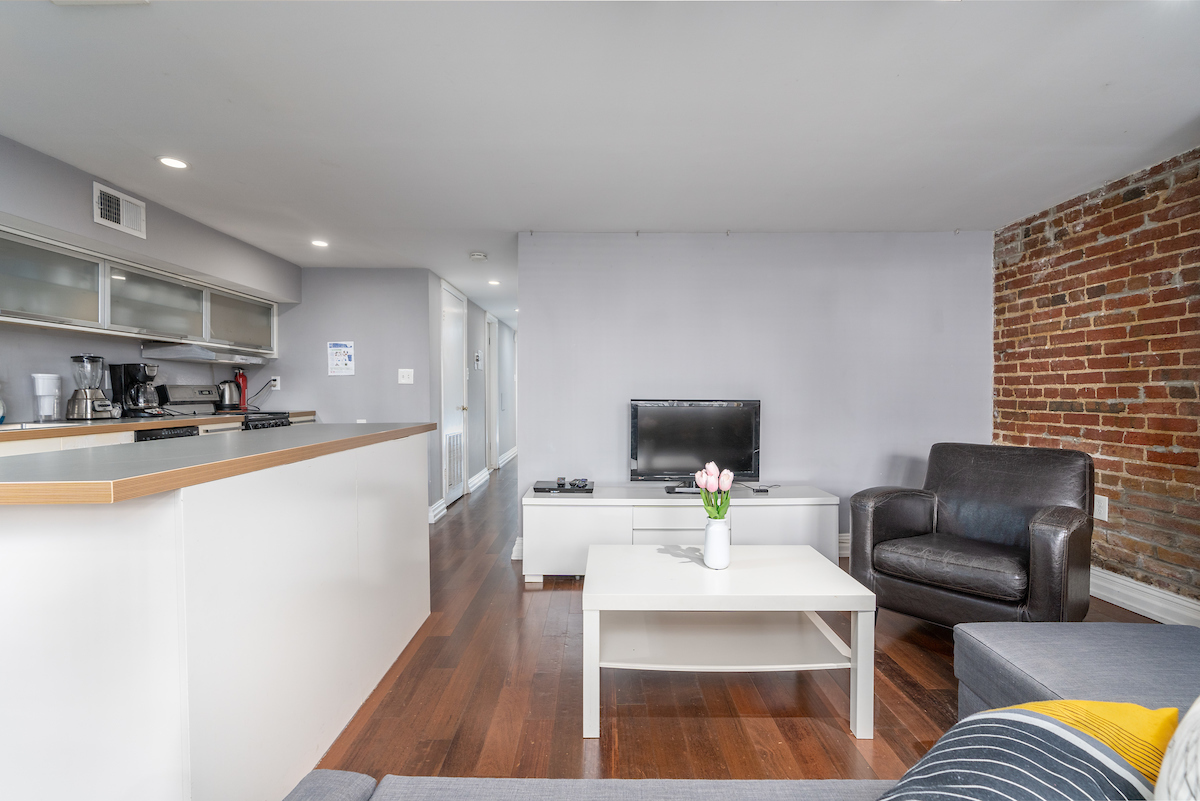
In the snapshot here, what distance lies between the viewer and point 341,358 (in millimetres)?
4762

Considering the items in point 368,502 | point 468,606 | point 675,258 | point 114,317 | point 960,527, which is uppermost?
point 675,258

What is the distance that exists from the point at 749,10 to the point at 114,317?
11.9 feet

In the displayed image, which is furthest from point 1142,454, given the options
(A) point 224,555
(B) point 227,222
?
(B) point 227,222

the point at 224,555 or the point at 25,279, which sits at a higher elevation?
the point at 25,279

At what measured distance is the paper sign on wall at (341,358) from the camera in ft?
15.6

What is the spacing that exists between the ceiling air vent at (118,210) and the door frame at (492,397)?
4381mm

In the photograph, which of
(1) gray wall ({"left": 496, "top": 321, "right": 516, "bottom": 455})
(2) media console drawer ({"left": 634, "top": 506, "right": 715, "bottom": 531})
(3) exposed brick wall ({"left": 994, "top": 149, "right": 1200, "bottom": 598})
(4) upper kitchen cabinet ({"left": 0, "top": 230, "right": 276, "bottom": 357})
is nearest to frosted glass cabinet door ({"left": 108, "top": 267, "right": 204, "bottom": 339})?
(4) upper kitchen cabinet ({"left": 0, "top": 230, "right": 276, "bottom": 357})

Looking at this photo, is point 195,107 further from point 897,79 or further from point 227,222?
point 897,79

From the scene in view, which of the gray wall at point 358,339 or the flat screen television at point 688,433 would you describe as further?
the gray wall at point 358,339

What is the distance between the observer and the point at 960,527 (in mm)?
2779

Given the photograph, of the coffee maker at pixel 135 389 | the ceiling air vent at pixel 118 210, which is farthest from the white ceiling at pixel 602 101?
the coffee maker at pixel 135 389

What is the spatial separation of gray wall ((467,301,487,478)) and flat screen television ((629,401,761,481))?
123 inches

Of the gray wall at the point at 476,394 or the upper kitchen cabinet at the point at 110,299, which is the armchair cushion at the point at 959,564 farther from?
the gray wall at the point at 476,394

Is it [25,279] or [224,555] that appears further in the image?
[25,279]
